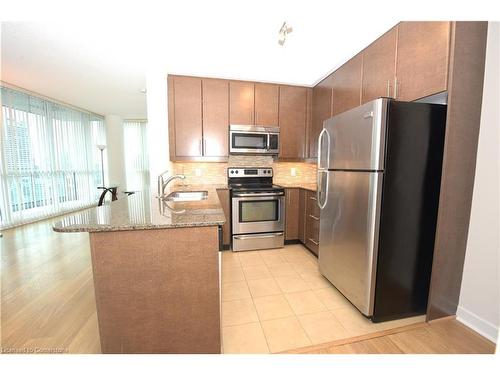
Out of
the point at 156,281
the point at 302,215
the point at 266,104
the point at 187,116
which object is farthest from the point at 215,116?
the point at 156,281

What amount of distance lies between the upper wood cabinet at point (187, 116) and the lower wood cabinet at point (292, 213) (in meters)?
1.47

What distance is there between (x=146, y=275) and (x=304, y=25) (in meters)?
2.22

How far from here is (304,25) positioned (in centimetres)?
174

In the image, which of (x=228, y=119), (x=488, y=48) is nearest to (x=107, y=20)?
(x=228, y=119)

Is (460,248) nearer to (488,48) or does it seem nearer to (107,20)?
(488,48)

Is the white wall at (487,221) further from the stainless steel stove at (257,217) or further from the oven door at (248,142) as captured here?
the oven door at (248,142)

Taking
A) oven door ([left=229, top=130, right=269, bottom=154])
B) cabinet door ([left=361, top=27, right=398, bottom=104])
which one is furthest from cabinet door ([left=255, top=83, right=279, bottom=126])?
A: cabinet door ([left=361, top=27, right=398, bottom=104])

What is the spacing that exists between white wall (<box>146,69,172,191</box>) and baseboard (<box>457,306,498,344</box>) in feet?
10.9

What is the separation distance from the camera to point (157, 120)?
2.81 meters

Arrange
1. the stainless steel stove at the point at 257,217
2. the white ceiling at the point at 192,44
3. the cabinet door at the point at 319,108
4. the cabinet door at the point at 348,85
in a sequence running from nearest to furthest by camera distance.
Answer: the white ceiling at the point at 192,44 → the cabinet door at the point at 348,85 → the cabinet door at the point at 319,108 → the stainless steel stove at the point at 257,217

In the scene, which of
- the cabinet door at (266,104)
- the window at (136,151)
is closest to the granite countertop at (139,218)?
the cabinet door at (266,104)

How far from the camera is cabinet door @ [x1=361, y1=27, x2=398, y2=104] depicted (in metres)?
1.75

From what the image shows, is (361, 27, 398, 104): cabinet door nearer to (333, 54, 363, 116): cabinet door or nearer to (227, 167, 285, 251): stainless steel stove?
(333, 54, 363, 116): cabinet door

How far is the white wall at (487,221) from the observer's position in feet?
4.54
